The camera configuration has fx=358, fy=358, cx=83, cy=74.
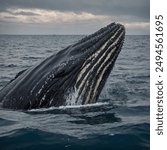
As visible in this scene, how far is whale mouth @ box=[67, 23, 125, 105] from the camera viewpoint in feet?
24.4

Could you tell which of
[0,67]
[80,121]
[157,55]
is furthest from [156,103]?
[0,67]

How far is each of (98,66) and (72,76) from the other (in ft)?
1.95

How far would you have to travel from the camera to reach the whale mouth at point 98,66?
7.43 metres

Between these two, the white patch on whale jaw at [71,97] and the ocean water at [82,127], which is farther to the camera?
the white patch on whale jaw at [71,97]

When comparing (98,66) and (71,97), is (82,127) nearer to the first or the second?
(71,97)

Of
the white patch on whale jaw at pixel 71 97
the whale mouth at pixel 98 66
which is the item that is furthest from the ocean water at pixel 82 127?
the whale mouth at pixel 98 66

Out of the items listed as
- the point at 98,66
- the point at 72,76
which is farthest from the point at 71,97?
the point at 98,66

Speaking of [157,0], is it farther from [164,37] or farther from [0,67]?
[0,67]

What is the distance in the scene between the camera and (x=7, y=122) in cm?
745

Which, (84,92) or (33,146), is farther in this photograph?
(84,92)

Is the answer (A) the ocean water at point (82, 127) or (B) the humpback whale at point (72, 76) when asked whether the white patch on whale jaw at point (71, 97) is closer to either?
(B) the humpback whale at point (72, 76)

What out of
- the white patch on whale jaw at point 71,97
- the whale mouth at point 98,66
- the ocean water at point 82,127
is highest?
the whale mouth at point 98,66

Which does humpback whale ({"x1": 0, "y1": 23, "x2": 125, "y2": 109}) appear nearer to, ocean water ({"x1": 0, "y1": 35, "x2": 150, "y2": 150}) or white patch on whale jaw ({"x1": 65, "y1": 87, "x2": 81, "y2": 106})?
white patch on whale jaw ({"x1": 65, "y1": 87, "x2": 81, "y2": 106})

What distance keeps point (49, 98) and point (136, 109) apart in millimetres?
2142
